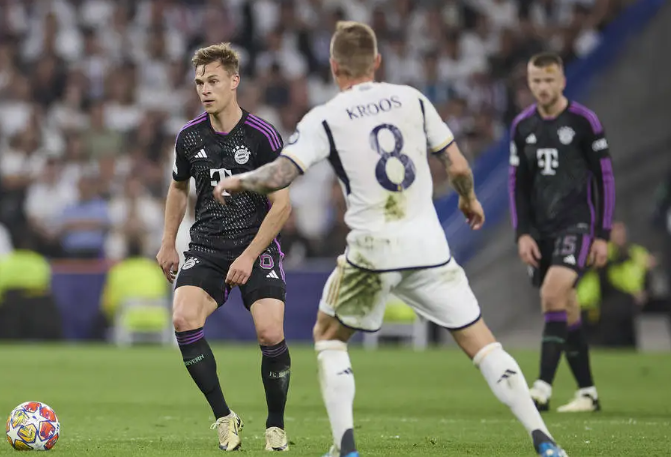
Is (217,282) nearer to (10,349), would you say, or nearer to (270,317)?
(270,317)

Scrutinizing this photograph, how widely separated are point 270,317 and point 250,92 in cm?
1451

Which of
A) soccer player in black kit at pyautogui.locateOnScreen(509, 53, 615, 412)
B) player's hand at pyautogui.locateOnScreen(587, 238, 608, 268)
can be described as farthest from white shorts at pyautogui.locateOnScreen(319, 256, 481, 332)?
player's hand at pyautogui.locateOnScreen(587, 238, 608, 268)

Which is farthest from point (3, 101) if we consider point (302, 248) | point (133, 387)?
point (133, 387)

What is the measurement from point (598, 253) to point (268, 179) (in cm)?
451

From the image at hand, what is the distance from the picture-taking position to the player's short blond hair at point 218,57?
769cm

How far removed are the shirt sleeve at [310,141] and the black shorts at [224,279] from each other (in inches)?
60.6

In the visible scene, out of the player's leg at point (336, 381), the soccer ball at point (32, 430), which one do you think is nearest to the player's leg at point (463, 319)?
the player's leg at point (336, 381)

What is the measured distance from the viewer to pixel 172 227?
7.86 meters

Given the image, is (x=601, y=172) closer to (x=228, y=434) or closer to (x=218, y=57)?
(x=218, y=57)

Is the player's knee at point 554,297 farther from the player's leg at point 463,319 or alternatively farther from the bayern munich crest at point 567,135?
the player's leg at point 463,319

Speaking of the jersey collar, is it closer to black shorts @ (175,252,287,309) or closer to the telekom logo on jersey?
black shorts @ (175,252,287,309)

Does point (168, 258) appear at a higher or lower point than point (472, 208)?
lower

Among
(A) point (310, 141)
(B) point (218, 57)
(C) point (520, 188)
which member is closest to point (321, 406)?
(C) point (520, 188)

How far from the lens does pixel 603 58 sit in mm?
20328
